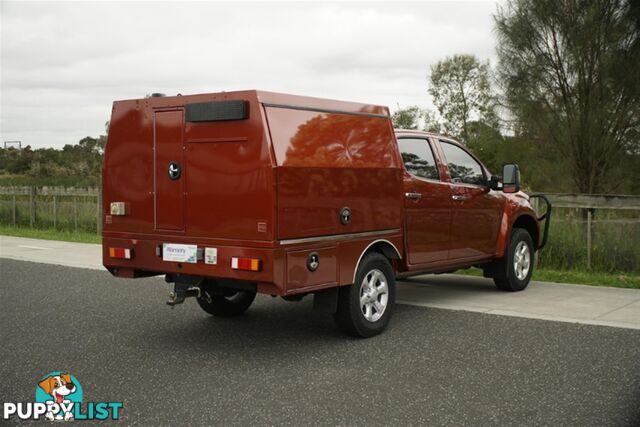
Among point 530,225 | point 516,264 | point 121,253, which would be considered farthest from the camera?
point 530,225

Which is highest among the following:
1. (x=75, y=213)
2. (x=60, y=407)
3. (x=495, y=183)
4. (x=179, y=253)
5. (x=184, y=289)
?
(x=495, y=183)

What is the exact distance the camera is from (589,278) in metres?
10.6

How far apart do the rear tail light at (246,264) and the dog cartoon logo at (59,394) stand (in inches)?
60.0

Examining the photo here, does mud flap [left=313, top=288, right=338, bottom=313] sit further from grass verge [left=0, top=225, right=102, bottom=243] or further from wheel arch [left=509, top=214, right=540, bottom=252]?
→ grass verge [left=0, top=225, right=102, bottom=243]

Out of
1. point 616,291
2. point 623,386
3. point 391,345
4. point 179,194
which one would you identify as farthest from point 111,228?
point 616,291

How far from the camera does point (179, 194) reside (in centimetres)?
679

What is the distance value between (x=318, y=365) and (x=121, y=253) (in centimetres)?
224

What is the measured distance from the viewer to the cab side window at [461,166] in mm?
8828

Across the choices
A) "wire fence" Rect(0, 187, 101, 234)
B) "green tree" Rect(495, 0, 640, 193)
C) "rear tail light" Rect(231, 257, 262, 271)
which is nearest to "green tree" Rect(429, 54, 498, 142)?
"green tree" Rect(495, 0, 640, 193)

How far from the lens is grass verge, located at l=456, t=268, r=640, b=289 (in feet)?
33.7

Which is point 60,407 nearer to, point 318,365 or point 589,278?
point 318,365

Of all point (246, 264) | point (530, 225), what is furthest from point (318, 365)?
point (530, 225)

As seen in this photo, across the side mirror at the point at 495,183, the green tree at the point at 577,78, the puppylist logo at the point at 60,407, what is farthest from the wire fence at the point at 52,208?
the green tree at the point at 577,78

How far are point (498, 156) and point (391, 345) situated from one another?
28.7 meters
